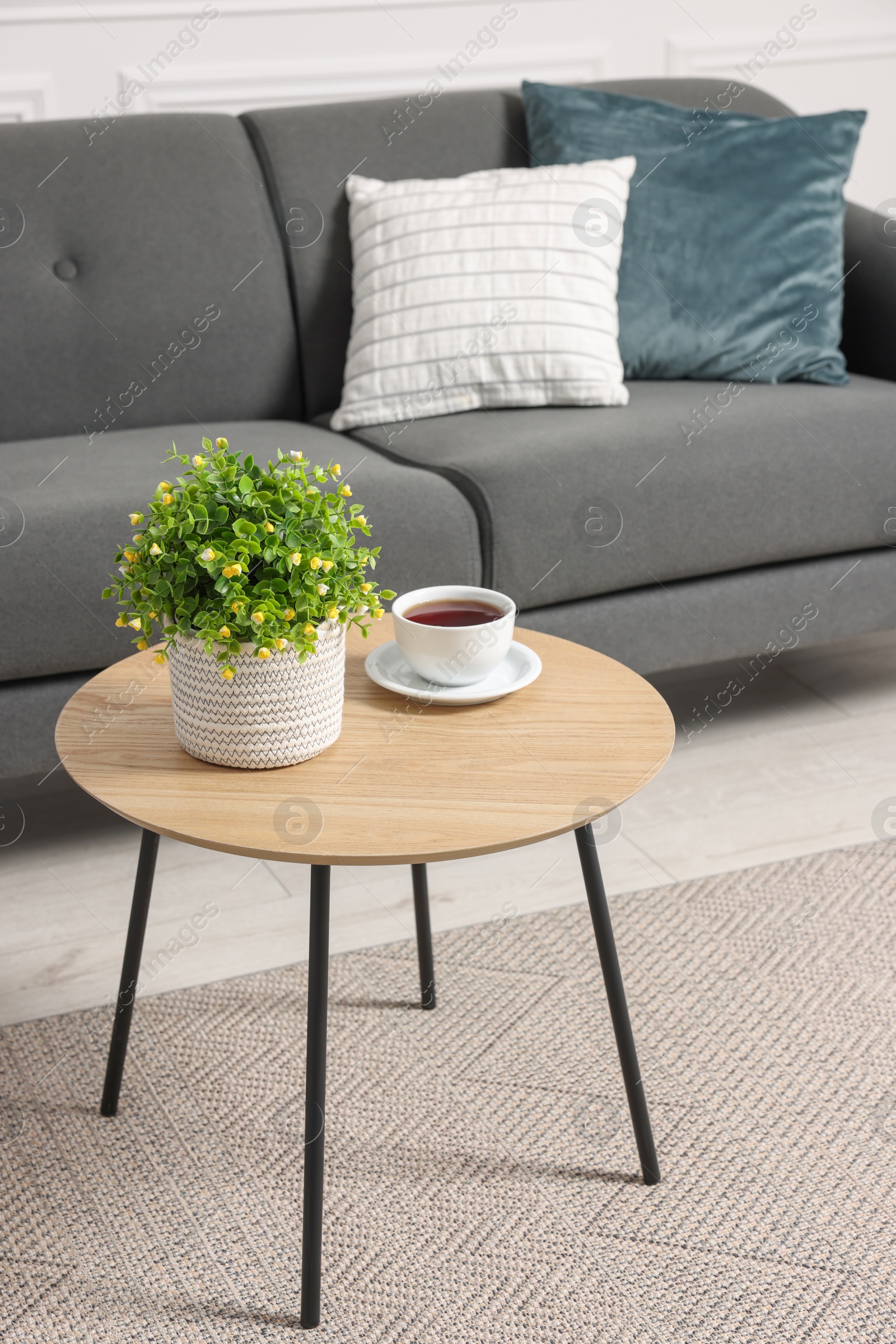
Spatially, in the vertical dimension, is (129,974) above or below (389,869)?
above

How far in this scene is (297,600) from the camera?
2.95 feet

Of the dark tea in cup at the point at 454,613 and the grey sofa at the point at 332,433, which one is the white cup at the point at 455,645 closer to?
the dark tea in cup at the point at 454,613

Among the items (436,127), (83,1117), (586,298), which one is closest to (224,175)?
(436,127)

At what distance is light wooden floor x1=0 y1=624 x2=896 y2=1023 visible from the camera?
147 centimetres

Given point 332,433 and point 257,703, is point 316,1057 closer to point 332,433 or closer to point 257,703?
point 257,703

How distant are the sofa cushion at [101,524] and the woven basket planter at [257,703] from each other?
1.99 feet

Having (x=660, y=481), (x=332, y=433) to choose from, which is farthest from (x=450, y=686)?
(x=332, y=433)

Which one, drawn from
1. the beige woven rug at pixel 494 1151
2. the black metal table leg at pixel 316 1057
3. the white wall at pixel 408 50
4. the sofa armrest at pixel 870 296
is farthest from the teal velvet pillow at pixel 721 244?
the black metal table leg at pixel 316 1057

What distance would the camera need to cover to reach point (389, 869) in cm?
166

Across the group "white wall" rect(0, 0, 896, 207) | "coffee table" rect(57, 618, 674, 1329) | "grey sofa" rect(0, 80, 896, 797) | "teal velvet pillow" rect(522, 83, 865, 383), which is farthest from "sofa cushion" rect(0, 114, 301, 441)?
"coffee table" rect(57, 618, 674, 1329)

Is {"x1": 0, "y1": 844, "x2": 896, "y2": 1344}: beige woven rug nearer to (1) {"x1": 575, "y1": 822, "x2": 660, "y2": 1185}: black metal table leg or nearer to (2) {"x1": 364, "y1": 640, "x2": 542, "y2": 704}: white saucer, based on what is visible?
(1) {"x1": 575, "y1": 822, "x2": 660, "y2": 1185}: black metal table leg

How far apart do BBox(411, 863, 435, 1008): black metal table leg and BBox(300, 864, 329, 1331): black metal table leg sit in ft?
1.27

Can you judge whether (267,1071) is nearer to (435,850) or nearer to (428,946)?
(428,946)

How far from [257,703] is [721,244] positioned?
5.20ft
